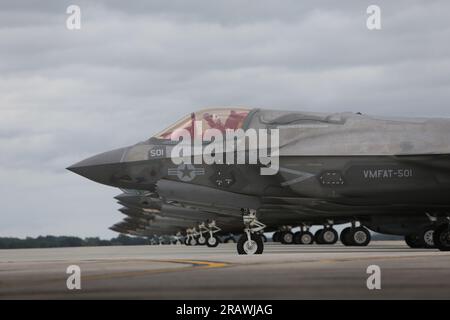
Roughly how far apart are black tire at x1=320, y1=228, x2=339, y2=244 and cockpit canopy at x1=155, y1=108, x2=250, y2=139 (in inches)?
743

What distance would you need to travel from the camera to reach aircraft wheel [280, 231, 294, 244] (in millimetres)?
43562

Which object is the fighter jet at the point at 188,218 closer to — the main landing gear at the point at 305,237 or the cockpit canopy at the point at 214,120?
the main landing gear at the point at 305,237

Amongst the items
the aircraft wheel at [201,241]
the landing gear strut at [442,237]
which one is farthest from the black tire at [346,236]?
the aircraft wheel at [201,241]

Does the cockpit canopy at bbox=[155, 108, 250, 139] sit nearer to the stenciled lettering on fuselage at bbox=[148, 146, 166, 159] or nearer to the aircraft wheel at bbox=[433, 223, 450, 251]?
the stenciled lettering on fuselage at bbox=[148, 146, 166, 159]

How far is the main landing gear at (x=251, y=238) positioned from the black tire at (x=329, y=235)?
19019 mm

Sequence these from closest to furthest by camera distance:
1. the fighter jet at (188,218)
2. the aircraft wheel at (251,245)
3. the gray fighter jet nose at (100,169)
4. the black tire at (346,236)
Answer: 1. the aircraft wheel at (251,245)
2. the gray fighter jet nose at (100,169)
3. the black tire at (346,236)
4. the fighter jet at (188,218)

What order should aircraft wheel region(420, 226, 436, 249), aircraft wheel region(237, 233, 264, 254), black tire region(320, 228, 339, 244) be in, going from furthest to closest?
1. black tire region(320, 228, 339, 244)
2. aircraft wheel region(420, 226, 436, 249)
3. aircraft wheel region(237, 233, 264, 254)

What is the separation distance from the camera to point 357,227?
3025 cm

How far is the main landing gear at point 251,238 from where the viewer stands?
1911 cm

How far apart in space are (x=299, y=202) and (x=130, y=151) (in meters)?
4.38

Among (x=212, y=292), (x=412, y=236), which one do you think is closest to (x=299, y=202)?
(x=412, y=236)

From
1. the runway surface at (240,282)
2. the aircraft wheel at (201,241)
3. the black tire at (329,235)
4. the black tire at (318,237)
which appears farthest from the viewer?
the aircraft wheel at (201,241)

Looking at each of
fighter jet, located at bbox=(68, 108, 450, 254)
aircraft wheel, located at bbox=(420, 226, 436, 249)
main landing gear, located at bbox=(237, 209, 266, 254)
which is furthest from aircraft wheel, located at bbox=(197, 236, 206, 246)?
main landing gear, located at bbox=(237, 209, 266, 254)
